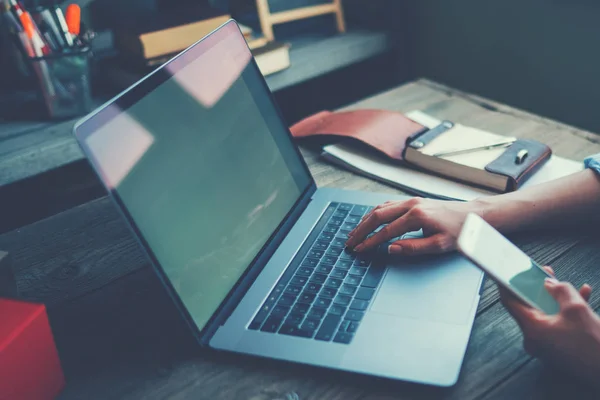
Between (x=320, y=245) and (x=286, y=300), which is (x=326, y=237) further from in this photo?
(x=286, y=300)

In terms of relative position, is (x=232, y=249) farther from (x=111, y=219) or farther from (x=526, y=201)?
(x=526, y=201)

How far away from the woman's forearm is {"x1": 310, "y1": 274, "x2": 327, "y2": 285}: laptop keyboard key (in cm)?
25

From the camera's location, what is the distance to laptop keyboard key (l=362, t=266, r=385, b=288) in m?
0.73

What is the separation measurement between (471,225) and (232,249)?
289 millimetres

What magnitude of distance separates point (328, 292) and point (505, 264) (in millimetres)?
212

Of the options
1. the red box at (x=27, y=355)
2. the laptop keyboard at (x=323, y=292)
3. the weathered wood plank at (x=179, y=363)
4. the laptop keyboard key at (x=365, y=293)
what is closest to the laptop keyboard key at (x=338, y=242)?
the laptop keyboard at (x=323, y=292)

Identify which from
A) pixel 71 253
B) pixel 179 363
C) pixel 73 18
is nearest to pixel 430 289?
pixel 179 363

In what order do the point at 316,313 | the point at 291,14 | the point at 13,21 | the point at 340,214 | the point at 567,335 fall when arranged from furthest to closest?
the point at 291,14 < the point at 13,21 < the point at 340,214 < the point at 316,313 < the point at 567,335

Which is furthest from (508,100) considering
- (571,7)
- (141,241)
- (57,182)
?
(141,241)

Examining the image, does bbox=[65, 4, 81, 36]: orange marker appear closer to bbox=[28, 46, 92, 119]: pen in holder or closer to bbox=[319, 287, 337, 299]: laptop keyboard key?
bbox=[28, 46, 92, 119]: pen in holder

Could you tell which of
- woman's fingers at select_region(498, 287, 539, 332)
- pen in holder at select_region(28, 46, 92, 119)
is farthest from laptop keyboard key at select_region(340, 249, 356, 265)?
pen in holder at select_region(28, 46, 92, 119)

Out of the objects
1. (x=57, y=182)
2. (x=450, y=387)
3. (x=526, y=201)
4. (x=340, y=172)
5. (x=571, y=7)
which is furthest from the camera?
(x=571, y=7)

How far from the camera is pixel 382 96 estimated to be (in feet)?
4.49

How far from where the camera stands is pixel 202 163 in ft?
2.42
